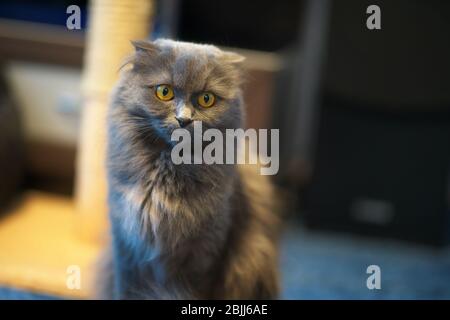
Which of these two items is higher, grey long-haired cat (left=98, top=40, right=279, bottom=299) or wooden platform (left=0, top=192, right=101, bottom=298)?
grey long-haired cat (left=98, top=40, right=279, bottom=299)

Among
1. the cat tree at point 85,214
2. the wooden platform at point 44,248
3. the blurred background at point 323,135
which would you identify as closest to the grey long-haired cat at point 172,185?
the cat tree at point 85,214

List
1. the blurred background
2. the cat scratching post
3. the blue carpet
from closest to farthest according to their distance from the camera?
the cat scratching post → the blue carpet → the blurred background

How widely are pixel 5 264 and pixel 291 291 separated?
0.79 meters

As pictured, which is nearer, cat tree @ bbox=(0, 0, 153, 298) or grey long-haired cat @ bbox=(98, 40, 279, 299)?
grey long-haired cat @ bbox=(98, 40, 279, 299)

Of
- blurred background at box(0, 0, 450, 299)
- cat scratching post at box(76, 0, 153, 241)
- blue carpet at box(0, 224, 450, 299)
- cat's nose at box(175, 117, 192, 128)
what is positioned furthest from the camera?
blurred background at box(0, 0, 450, 299)

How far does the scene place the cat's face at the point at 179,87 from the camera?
79 centimetres

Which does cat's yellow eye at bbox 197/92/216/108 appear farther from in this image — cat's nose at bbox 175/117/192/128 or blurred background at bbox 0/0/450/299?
blurred background at bbox 0/0/450/299

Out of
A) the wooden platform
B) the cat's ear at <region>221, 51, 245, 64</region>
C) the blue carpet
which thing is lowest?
the blue carpet

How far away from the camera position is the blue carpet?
1432 millimetres

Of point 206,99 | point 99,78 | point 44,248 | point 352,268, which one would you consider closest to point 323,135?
point 352,268

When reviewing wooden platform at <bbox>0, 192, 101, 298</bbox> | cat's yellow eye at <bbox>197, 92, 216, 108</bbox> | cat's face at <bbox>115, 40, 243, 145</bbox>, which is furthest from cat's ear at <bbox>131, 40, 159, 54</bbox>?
wooden platform at <bbox>0, 192, 101, 298</bbox>

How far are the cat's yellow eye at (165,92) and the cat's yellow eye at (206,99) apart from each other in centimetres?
5

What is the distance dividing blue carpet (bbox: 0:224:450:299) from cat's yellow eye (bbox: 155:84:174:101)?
0.70 m
